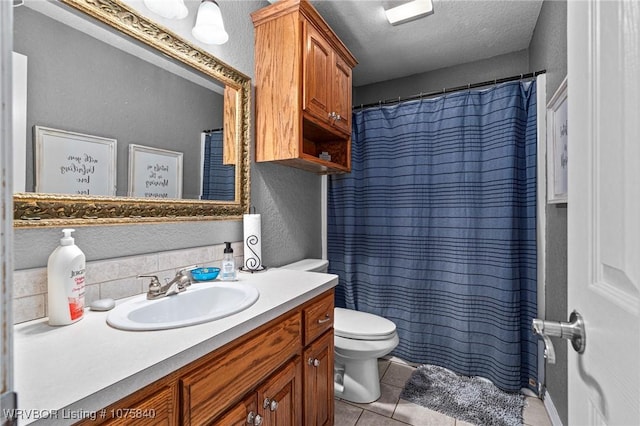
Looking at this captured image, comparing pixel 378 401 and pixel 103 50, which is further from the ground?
pixel 103 50

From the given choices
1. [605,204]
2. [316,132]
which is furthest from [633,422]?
[316,132]

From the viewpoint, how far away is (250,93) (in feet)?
5.21

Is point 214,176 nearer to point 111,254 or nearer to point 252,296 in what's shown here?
point 111,254

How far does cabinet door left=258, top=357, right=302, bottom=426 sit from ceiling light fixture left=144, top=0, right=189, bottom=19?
137 cm

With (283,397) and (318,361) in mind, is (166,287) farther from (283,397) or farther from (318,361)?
(318,361)

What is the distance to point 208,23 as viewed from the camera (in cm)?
122

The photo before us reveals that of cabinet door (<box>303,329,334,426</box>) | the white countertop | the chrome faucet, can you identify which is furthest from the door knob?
the chrome faucet

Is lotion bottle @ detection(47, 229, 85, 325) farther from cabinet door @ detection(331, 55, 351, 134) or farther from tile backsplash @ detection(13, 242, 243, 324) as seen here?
cabinet door @ detection(331, 55, 351, 134)

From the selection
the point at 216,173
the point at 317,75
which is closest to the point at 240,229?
the point at 216,173

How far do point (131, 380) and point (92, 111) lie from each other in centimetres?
87

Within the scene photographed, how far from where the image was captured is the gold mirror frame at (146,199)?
845 mm

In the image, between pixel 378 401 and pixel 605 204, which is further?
pixel 378 401

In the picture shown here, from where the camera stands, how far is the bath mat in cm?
159

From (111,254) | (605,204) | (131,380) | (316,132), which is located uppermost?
(316,132)
